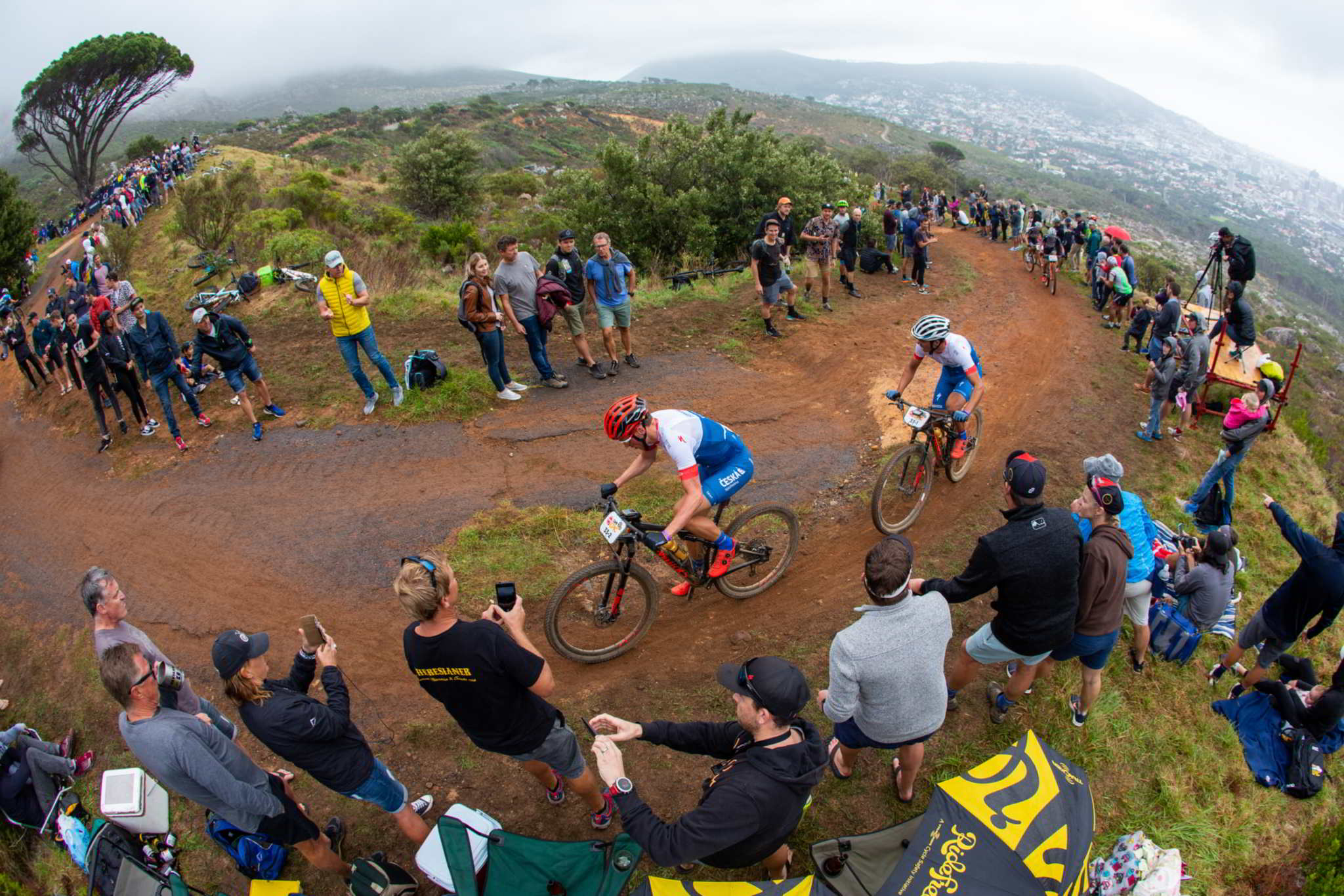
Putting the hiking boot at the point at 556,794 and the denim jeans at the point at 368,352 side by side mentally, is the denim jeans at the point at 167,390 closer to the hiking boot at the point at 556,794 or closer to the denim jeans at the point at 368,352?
the denim jeans at the point at 368,352

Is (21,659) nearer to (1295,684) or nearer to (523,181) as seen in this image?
(1295,684)

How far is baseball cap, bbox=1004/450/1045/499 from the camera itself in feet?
13.8

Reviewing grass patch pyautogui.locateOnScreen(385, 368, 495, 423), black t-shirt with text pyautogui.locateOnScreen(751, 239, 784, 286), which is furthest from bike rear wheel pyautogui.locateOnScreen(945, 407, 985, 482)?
grass patch pyautogui.locateOnScreen(385, 368, 495, 423)

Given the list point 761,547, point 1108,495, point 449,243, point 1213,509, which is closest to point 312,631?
point 761,547

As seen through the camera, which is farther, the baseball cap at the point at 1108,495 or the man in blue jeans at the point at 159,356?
the man in blue jeans at the point at 159,356

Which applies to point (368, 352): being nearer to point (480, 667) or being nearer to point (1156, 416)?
point (480, 667)

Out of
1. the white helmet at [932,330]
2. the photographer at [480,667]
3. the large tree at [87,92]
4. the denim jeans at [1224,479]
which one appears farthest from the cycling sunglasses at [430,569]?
the large tree at [87,92]

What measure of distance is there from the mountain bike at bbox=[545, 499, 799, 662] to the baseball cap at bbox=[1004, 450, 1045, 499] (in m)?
2.10

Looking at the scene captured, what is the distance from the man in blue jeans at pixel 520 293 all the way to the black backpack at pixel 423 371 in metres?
1.39

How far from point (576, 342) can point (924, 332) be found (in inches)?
211

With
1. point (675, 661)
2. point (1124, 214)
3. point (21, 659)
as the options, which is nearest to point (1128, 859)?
point (675, 661)

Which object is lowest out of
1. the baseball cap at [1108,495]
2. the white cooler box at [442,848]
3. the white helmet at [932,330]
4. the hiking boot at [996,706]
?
the hiking boot at [996,706]

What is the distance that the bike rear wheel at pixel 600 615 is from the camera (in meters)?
5.12

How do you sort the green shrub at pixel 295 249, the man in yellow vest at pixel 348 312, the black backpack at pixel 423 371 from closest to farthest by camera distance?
1. the man in yellow vest at pixel 348 312
2. the black backpack at pixel 423 371
3. the green shrub at pixel 295 249
